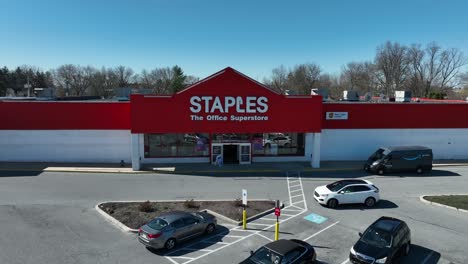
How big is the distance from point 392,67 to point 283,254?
97.3 m

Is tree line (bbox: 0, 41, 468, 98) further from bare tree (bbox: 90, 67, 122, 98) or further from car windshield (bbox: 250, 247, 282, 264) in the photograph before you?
car windshield (bbox: 250, 247, 282, 264)

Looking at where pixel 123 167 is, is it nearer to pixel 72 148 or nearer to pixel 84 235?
pixel 72 148

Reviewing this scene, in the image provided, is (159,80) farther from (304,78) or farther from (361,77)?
(361,77)

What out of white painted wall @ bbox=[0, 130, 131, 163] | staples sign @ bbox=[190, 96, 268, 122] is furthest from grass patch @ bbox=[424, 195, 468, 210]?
white painted wall @ bbox=[0, 130, 131, 163]

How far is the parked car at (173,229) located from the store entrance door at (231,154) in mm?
14872

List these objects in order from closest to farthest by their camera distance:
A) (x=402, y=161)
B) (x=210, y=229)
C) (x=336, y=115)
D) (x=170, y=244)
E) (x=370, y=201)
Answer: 1. (x=170, y=244)
2. (x=210, y=229)
3. (x=370, y=201)
4. (x=402, y=161)
5. (x=336, y=115)

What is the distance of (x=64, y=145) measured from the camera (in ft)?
98.2

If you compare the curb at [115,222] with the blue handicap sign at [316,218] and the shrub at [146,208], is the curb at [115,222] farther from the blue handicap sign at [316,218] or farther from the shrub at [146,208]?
the blue handicap sign at [316,218]

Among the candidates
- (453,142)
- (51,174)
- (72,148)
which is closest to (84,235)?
(51,174)

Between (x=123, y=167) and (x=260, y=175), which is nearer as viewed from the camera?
(x=260, y=175)

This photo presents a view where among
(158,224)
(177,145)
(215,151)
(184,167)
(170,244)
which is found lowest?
(170,244)

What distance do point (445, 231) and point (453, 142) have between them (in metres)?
21.7

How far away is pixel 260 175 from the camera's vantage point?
26.7m

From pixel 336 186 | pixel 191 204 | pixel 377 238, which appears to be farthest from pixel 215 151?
pixel 377 238
